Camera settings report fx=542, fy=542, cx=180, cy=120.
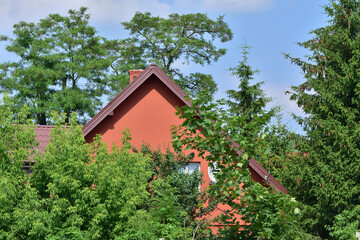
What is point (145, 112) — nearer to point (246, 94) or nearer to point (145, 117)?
point (145, 117)

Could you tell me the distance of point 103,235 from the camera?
46.9ft

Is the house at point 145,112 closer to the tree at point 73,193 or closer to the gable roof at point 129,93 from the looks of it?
the gable roof at point 129,93

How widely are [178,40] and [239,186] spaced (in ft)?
89.3

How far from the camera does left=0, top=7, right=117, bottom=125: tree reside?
3644 centimetres

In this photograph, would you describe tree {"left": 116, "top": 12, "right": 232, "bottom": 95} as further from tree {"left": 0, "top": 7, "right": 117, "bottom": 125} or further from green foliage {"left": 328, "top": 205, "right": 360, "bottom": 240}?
green foliage {"left": 328, "top": 205, "right": 360, "bottom": 240}

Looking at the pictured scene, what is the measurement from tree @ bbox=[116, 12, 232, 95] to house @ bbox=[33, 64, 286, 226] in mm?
17982

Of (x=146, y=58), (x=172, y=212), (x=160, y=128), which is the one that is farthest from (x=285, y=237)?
(x=146, y=58)

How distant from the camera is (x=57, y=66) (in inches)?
1452

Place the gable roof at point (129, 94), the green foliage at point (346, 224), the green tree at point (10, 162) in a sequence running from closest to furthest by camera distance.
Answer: the green tree at point (10, 162) → the green foliage at point (346, 224) → the gable roof at point (129, 94)

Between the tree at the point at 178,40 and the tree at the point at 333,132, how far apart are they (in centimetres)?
1817

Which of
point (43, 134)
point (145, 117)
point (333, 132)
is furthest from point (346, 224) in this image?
point (43, 134)

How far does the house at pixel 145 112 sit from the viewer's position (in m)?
19.7

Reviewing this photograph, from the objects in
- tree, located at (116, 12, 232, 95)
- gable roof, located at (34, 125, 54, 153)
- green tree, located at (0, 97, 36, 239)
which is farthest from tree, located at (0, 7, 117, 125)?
green tree, located at (0, 97, 36, 239)

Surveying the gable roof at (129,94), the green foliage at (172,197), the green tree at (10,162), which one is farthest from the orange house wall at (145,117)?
the green tree at (10,162)
